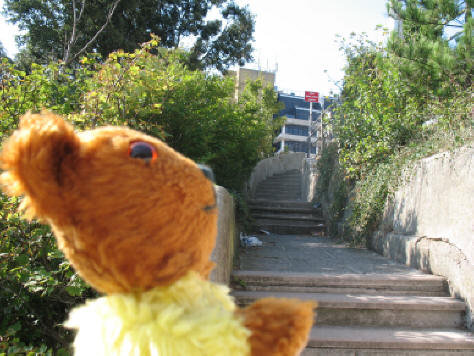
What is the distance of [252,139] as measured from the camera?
616 cm

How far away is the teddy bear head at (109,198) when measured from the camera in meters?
0.74

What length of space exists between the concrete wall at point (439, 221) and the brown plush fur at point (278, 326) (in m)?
3.57

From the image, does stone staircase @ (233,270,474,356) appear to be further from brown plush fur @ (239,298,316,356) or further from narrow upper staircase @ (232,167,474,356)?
brown plush fur @ (239,298,316,356)

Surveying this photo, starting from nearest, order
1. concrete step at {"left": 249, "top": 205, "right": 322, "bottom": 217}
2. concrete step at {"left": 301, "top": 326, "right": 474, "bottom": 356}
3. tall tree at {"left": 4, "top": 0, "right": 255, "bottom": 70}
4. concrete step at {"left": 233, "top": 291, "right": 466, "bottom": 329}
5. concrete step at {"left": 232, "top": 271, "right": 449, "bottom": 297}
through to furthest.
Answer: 1. concrete step at {"left": 301, "top": 326, "right": 474, "bottom": 356}
2. concrete step at {"left": 233, "top": 291, "right": 466, "bottom": 329}
3. concrete step at {"left": 232, "top": 271, "right": 449, "bottom": 297}
4. concrete step at {"left": 249, "top": 205, "right": 322, "bottom": 217}
5. tall tree at {"left": 4, "top": 0, "right": 255, "bottom": 70}

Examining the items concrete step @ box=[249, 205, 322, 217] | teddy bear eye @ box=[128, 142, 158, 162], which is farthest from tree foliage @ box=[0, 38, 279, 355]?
concrete step @ box=[249, 205, 322, 217]

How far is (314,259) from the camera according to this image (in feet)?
18.0

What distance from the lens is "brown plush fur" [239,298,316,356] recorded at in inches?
33.9

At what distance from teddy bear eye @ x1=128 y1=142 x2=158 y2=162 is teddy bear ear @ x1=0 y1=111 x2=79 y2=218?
115 mm

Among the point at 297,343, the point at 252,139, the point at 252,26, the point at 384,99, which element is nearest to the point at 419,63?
the point at 384,99

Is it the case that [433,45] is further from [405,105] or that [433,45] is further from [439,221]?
[439,221]

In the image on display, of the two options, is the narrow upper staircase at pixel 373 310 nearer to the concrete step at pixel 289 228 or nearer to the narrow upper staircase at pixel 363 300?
the narrow upper staircase at pixel 363 300

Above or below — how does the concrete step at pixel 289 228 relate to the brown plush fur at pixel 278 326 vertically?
below

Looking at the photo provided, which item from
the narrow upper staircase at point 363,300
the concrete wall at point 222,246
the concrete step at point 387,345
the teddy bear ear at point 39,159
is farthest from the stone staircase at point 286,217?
the teddy bear ear at point 39,159

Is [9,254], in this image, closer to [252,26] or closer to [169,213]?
[169,213]
